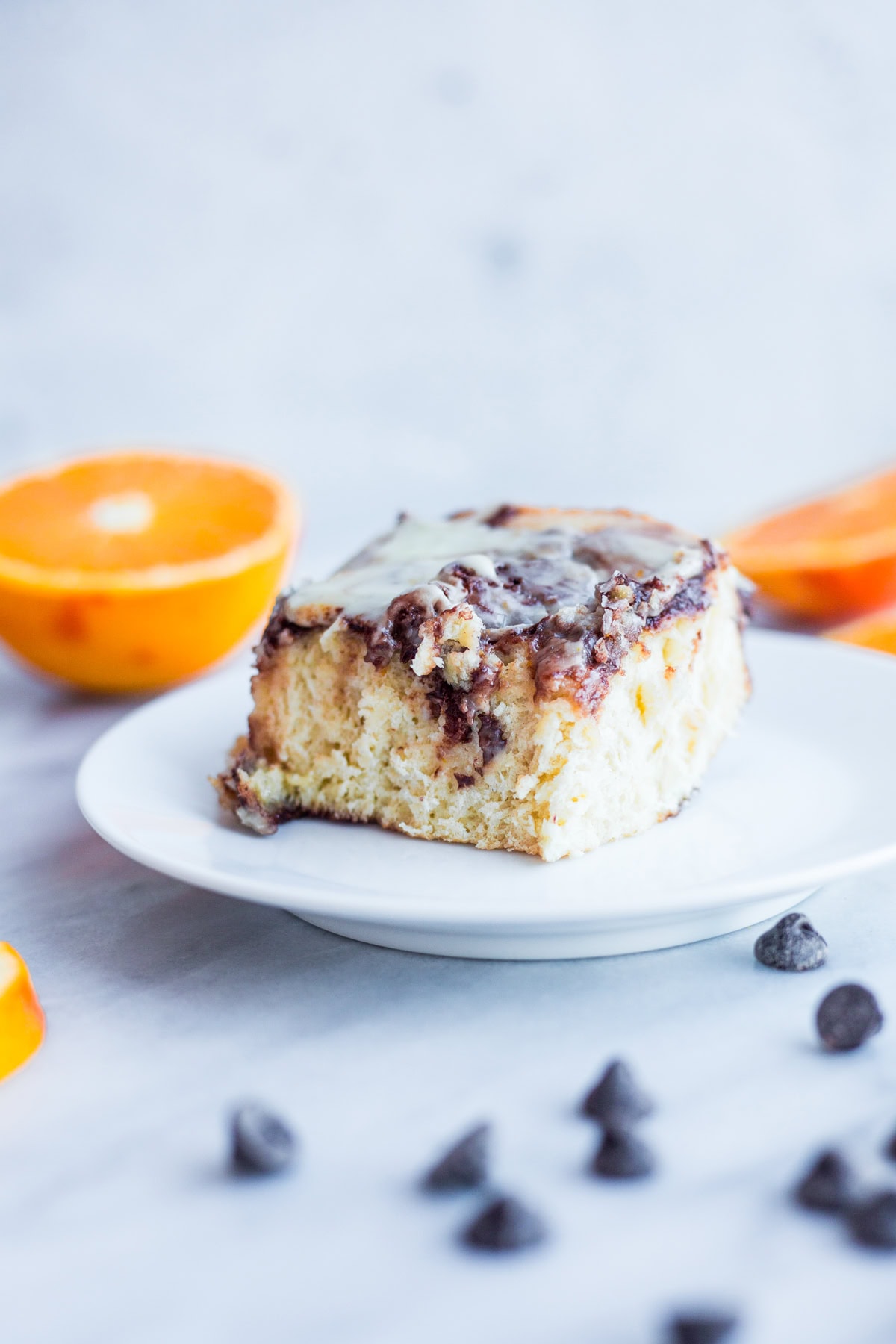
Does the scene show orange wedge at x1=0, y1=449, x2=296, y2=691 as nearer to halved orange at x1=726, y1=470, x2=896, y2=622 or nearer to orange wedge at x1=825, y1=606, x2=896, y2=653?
halved orange at x1=726, y1=470, x2=896, y2=622

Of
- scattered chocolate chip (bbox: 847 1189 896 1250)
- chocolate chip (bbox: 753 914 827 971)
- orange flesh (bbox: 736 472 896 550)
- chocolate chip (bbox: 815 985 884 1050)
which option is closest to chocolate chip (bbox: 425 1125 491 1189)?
scattered chocolate chip (bbox: 847 1189 896 1250)

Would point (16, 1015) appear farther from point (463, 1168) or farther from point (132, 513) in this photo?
point (132, 513)

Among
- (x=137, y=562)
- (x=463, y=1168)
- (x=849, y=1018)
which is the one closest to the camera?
(x=463, y=1168)

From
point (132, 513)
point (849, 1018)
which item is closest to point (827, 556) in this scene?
point (132, 513)

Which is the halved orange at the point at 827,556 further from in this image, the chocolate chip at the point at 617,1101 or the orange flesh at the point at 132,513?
the chocolate chip at the point at 617,1101

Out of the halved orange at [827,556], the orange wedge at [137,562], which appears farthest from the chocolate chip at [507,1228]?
the halved orange at [827,556]
